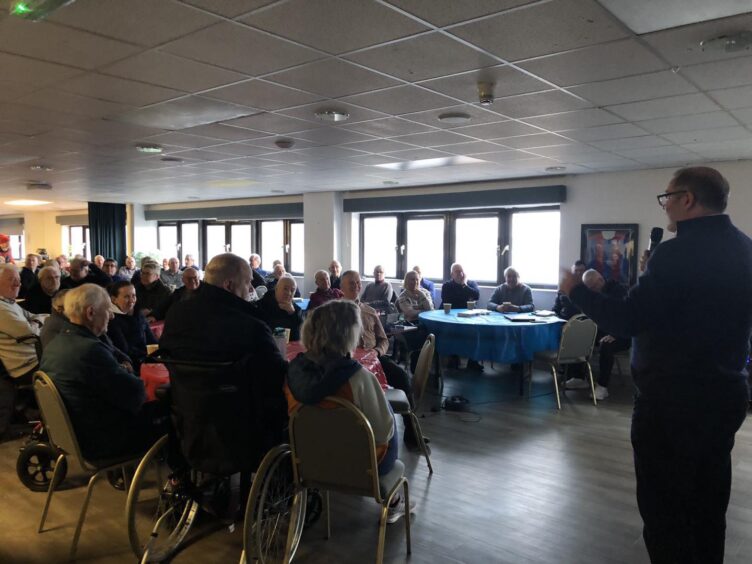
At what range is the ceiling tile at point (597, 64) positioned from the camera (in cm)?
273

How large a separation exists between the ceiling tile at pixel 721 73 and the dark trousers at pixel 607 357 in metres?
3.07

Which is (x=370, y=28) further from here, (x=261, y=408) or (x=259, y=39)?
(x=261, y=408)

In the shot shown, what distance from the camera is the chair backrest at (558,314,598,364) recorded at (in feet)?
16.9

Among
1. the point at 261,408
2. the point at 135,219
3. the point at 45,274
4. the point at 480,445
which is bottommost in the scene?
the point at 480,445

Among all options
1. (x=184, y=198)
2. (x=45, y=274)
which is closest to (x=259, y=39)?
(x=45, y=274)

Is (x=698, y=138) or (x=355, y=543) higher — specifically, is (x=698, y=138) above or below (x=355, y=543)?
above

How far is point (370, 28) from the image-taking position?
2492 millimetres

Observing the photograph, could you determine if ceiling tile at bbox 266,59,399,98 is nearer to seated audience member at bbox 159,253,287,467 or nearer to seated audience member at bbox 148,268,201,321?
seated audience member at bbox 159,253,287,467

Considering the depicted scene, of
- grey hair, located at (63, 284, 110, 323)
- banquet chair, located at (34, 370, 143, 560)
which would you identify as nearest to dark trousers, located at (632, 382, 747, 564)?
banquet chair, located at (34, 370, 143, 560)

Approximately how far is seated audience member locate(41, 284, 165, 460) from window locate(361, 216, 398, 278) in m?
A: 7.03

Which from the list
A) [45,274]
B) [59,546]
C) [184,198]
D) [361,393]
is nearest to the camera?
[361,393]

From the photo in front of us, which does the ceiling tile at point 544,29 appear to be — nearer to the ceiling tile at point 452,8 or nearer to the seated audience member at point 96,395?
the ceiling tile at point 452,8

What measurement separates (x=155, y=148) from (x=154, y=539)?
13.7 feet

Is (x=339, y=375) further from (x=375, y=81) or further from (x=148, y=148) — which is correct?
(x=148, y=148)
